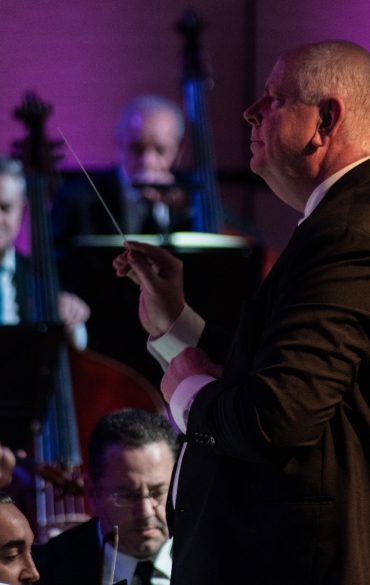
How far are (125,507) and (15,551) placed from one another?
35 cm

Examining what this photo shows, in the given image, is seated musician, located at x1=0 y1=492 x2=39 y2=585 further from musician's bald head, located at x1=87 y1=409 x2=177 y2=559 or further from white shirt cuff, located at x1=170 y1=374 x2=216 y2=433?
white shirt cuff, located at x1=170 y1=374 x2=216 y2=433

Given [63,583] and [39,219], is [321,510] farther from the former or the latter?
[39,219]

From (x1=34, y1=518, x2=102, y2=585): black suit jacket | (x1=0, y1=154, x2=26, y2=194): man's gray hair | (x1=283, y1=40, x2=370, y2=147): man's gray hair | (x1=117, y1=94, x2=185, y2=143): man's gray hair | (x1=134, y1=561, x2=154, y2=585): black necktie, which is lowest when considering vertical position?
(x1=134, y1=561, x2=154, y2=585): black necktie

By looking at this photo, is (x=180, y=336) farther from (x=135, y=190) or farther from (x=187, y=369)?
(x=135, y=190)

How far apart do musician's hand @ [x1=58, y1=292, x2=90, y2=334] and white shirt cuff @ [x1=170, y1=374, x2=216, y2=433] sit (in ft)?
3.99

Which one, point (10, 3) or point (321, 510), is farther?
point (10, 3)

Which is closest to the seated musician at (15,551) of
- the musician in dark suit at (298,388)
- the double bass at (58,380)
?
the musician in dark suit at (298,388)

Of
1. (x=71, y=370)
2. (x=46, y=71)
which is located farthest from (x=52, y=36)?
(x=71, y=370)

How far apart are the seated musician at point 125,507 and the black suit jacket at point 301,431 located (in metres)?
0.45

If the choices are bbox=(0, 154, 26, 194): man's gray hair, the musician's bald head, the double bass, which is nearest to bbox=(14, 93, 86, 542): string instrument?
the double bass

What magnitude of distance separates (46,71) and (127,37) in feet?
1.22

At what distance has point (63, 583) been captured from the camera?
1508 millimetres

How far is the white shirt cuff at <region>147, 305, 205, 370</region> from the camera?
1.46 metres

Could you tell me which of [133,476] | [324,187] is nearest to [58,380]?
[133,476]
